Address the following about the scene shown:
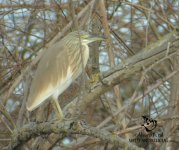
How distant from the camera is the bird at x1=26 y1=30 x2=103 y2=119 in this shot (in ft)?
13.9

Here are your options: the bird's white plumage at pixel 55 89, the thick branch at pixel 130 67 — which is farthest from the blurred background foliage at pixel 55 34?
the thick branch at pixel 130 67

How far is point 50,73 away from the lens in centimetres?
441

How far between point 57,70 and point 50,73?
0.20ft

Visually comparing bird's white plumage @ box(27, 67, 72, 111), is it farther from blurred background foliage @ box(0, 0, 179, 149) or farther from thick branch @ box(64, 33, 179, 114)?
thick branch @ box(64, 33, 179, 114)

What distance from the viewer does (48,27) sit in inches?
200

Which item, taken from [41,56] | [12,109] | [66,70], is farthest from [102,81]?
[12,109]

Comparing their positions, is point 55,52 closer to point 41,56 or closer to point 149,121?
point 41,56

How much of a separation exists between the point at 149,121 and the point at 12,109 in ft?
6.20

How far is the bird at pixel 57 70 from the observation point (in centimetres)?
425
